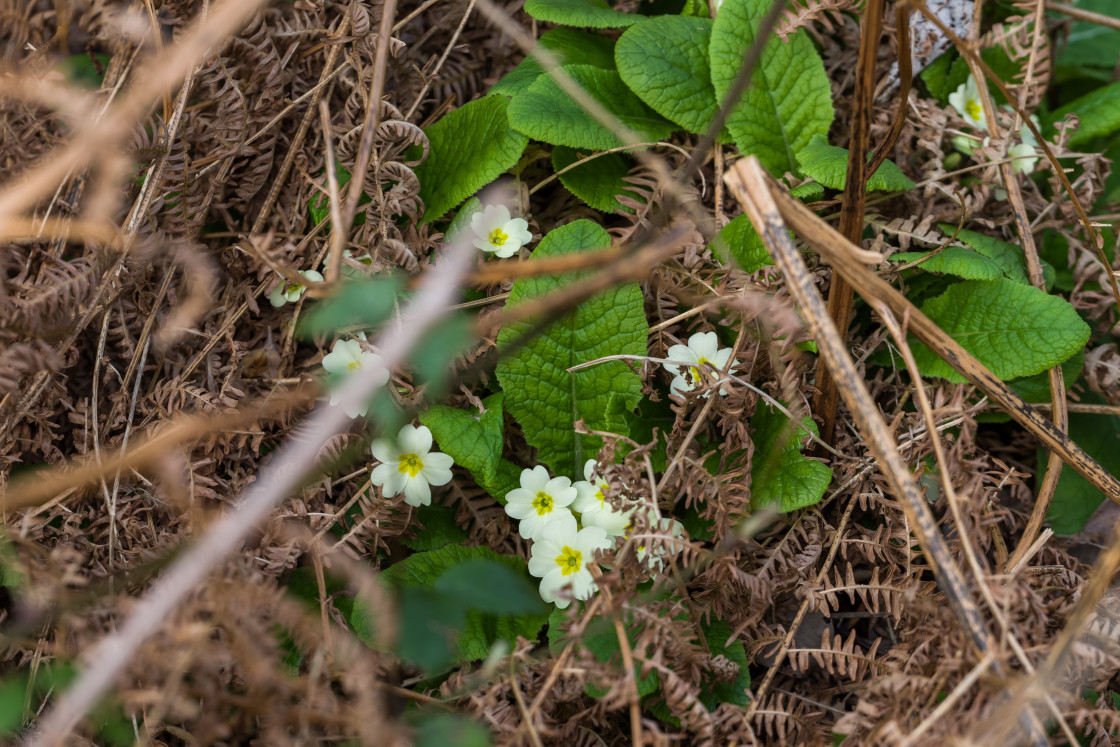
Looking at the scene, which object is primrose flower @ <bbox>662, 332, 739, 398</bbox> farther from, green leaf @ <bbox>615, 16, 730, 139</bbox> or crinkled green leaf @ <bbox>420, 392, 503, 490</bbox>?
green leaf @ <bbox>615, 16, 730, 139</bbox>

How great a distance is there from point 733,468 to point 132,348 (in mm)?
1438

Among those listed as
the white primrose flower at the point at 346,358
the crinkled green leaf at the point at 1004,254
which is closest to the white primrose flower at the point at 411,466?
the white primrose flower at the point at 346,358

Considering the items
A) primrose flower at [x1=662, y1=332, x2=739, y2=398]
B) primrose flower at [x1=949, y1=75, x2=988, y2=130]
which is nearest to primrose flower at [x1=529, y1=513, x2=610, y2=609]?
primrose flower at [x1=662, y1=332, x2=739, y2=398]

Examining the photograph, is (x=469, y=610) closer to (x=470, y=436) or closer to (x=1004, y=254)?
(x=470, y=436)

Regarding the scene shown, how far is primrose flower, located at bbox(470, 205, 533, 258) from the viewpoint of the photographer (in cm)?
194

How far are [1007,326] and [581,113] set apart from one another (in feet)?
3.78

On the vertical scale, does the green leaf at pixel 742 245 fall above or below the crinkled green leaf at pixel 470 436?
above

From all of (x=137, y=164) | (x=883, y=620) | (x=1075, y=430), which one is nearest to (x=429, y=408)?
(x=137, y=164)

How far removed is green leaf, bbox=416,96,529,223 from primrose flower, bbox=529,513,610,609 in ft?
2.83

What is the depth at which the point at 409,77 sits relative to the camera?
2.19 metres

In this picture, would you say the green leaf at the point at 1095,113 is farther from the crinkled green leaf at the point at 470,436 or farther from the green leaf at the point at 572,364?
the crinkled green leaf at the point at 470,436

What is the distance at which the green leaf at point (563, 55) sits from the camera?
2078mm

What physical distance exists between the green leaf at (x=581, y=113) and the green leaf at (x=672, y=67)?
0.10m

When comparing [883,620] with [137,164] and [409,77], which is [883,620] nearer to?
[409,77]
